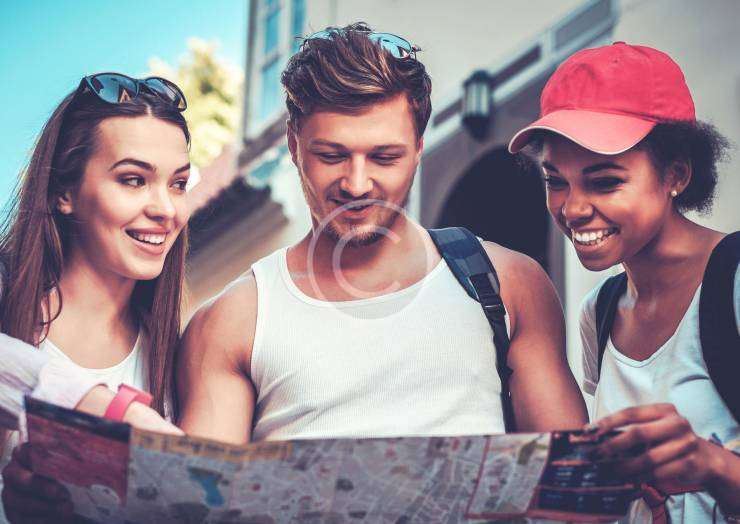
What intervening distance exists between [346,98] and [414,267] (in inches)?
21.2

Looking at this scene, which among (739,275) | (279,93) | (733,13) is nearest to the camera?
(739,275)

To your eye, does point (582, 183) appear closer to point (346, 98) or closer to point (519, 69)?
point (346, 98)

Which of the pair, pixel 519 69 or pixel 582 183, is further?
pixel 519 69

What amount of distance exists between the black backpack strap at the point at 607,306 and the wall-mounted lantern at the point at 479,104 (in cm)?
497

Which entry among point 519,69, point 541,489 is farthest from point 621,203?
point 519,69

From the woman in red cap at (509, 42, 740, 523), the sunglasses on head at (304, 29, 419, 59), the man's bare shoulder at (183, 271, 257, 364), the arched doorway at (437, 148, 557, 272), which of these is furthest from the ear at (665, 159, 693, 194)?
the arched doorway at (437, 148, 557, 272)

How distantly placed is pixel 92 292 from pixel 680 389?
1725 mm

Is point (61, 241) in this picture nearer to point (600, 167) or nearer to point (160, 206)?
point (160, 206)

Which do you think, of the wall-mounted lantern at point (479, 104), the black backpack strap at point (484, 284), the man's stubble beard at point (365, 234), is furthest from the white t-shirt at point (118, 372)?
the wall-mounted lantern at point (479, 104)

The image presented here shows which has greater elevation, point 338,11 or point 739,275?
point 338,11

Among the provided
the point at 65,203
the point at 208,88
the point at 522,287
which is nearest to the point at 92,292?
the point at 65,203

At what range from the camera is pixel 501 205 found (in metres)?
8.68

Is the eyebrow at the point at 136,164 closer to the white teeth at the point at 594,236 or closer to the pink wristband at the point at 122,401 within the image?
the pink wristband at the point at 122,401

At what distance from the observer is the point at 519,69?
25.0 ft
